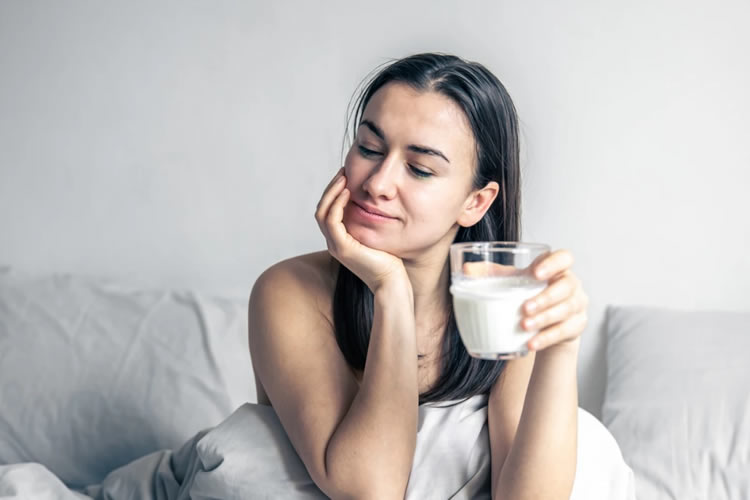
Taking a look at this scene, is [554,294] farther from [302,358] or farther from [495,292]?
[302,358]

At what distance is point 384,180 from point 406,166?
7 centimetres

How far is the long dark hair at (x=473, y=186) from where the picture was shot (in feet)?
5.24

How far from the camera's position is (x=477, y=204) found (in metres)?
1.68

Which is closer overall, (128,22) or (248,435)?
(248,435)

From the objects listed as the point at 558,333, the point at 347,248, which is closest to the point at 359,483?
the point at 347,248

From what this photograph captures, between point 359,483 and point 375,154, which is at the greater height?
point 375,154

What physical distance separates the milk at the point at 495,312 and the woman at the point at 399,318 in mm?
255

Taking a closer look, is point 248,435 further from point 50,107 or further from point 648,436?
point 50,107

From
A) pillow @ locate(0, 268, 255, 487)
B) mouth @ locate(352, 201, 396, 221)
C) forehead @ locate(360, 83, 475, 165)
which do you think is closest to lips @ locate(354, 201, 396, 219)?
mouth @ locate(352, 201, 396, 221)

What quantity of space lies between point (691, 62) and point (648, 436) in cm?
104

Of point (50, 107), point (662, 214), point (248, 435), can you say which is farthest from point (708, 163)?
point (50, 107)

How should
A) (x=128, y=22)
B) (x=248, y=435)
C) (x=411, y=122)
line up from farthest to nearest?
(x=128, y=22), (x=248, y=435), (x=411, y=122)

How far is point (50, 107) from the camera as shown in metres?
2.63

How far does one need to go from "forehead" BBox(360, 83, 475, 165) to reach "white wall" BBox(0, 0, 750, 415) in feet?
2.98
